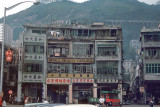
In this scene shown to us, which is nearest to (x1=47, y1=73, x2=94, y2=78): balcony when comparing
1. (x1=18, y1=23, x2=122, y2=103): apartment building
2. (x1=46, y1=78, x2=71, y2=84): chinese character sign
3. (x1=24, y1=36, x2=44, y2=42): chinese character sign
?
(x1=18, y1=23, x2=122, y2=103): apartment building

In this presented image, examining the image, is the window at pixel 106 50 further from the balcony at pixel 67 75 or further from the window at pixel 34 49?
the window at pixel 34 49

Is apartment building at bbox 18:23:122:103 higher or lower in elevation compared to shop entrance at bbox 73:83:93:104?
higher

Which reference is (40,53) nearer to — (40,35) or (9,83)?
(40,35)

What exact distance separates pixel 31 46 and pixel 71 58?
22.8ft

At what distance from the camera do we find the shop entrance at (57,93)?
55041 mm

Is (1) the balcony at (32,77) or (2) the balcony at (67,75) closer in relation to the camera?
(1) the balcony at (32,77)

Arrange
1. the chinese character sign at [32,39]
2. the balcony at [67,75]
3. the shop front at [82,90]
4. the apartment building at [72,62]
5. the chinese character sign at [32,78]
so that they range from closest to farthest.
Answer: the chinese character sign at [32,78], the chinese character sign at [32,39], the apartment building at [72,62], the balcony at [67,75], the shop front at [82,90]

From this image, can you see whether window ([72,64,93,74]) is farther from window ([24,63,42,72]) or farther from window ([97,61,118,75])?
window ([24,63,42,72])

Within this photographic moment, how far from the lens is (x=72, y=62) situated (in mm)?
54438

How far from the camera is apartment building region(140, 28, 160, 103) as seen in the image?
181ft

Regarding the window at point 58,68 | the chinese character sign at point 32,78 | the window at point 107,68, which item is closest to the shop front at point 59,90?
the chinese character sign at point 32,78

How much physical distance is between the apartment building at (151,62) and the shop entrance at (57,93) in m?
13.5

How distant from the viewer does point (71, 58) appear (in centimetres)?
5447

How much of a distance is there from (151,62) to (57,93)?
56.2ft
